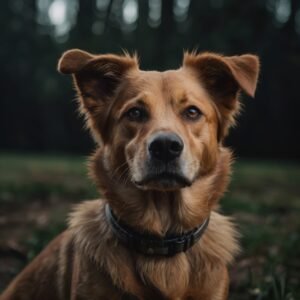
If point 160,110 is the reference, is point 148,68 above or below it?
below

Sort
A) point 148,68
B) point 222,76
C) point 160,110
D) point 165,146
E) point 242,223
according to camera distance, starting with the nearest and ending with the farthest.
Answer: point 165,146
point 160,110
point 222,76
point 242,223
point 148,68

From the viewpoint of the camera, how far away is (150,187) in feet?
11.8

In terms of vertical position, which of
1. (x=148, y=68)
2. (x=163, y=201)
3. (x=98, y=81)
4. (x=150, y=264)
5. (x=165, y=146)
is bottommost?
(x=148, y=68)

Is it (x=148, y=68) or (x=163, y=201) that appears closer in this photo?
(x=163, y=201)

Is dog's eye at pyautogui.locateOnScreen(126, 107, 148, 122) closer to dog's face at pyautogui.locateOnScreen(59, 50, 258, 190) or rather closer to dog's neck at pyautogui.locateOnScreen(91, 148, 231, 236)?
dog's face at pyautogui.locateOnScreen(59, 50, 258, 190)

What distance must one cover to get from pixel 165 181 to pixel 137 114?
0.54 meters

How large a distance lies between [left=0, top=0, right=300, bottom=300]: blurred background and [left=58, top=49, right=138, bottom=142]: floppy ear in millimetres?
1718

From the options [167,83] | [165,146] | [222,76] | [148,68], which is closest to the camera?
[165,146]

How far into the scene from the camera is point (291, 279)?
4934mm

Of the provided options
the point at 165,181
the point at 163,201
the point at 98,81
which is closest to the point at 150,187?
the point at 165,181

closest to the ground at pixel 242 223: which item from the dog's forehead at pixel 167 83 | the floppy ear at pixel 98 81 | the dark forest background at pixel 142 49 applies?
the dog's forehead at pixel 167 83

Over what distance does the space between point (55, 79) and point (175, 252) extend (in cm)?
1791

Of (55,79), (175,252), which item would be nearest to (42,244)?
(175,252)

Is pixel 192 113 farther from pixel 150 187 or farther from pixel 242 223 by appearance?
pixel 242 223
